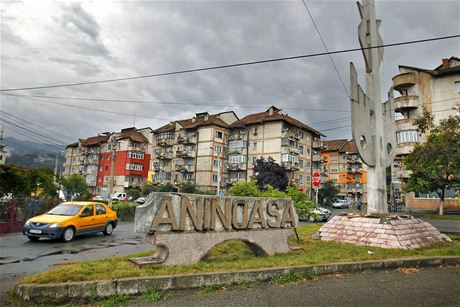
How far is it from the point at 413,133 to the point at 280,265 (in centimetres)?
4047

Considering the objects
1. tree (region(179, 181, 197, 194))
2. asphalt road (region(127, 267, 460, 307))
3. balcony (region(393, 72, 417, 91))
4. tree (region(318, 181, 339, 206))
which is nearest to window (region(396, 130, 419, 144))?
balcony (region(393, 72, 417, 91))

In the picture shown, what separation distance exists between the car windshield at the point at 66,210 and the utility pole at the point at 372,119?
1155 centimetres

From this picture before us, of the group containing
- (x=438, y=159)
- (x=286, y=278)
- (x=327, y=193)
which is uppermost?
(x=438, y=159)

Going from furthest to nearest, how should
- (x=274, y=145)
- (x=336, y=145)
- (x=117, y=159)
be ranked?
(x=336, y=145) < (x=117, y=159) < (x=274, y=145)

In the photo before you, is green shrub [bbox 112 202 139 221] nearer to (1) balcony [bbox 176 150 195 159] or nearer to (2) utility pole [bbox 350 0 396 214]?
(2) utility pole [bbox 350 0 396 214]

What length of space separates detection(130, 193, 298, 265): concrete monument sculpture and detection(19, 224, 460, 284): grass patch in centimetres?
36

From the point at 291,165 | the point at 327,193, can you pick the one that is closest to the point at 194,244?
the point at 291,165

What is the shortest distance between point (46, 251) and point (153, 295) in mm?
7059

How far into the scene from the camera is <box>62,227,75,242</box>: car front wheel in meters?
12.7

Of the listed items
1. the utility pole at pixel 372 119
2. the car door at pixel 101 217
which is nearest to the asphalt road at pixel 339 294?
the utility pole at pixel 372 119

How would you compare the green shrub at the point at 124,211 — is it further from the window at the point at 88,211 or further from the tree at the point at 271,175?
the tree at the point at 271,175

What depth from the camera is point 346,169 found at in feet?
246

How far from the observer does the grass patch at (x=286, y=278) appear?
255 inches

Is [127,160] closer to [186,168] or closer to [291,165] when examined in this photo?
[186,168]
